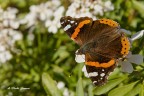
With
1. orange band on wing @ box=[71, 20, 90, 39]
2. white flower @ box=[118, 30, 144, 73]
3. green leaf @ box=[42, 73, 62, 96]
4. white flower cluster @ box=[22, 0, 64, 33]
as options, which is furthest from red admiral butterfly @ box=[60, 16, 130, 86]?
white flower cluster @ box=[22, 0, 64, 33]

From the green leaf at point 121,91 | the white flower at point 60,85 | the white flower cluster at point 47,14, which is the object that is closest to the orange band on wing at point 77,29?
the green leaf at point 121,91

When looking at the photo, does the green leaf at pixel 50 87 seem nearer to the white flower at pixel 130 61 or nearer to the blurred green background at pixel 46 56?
the blurred green background at pixel 46 56

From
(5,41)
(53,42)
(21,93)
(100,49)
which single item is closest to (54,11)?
(53,42)

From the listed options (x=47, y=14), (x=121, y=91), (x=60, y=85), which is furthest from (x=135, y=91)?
(x=47, y=14)

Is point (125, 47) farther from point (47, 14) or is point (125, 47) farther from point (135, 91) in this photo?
point (47, 14)

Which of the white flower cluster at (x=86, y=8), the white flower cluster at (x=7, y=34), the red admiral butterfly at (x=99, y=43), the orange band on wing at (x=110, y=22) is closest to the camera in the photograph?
the red admiral butterfly at (x=99, y=43)

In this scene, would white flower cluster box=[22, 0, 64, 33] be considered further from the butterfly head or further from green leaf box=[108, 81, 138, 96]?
green leaf box=[108, 81, 138, 96]

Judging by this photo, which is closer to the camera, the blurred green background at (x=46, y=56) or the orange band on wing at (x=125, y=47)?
the orange band on wing at (x=125, y=47)
